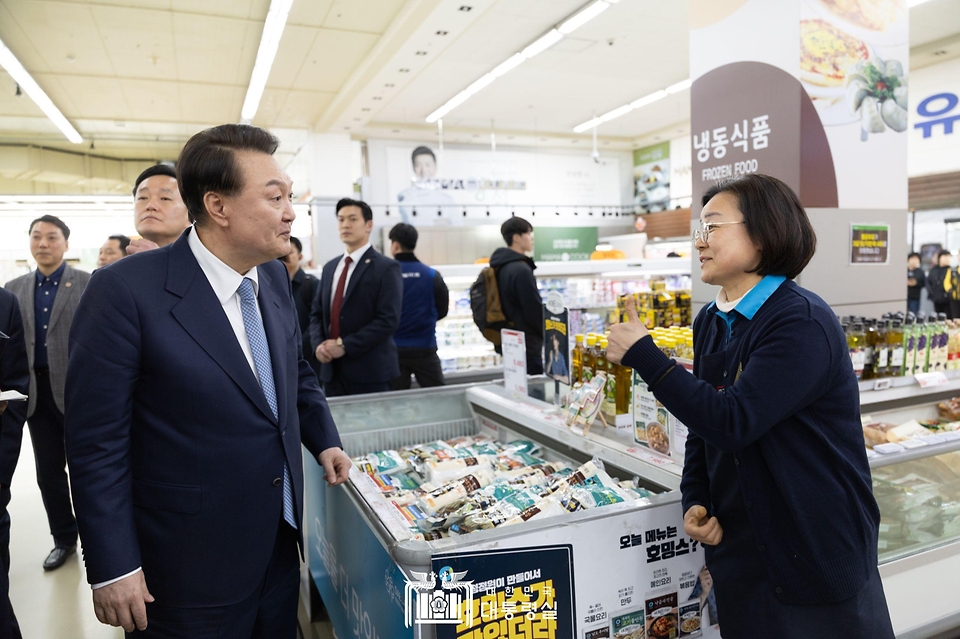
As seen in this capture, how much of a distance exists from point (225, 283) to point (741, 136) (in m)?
2.80

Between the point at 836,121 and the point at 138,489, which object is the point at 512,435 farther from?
the point at 836,121

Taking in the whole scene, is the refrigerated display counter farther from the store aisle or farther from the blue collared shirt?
the blue collared shirt

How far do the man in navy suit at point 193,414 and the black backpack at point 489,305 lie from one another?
10.8 ft

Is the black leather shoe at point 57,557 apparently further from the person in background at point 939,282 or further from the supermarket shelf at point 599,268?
the person in background at point 939,282

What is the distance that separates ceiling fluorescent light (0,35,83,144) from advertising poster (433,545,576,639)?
8.79 m

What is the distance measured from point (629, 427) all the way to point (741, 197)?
3.72 ft

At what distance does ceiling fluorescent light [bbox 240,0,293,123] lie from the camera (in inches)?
265

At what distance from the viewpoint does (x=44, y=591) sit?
3.49 meters

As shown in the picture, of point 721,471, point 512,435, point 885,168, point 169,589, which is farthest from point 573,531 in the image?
point 885,168

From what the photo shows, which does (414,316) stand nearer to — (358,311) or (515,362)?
(358,311)

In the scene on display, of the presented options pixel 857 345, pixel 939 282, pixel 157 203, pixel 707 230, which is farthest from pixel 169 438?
pixel 939 282

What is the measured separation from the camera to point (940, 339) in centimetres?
299

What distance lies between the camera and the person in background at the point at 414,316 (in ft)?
16.4

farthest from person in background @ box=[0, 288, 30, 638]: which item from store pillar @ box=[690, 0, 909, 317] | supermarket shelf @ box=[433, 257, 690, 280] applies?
supermarket shelf @ box=[433, 257, 690, 280]
